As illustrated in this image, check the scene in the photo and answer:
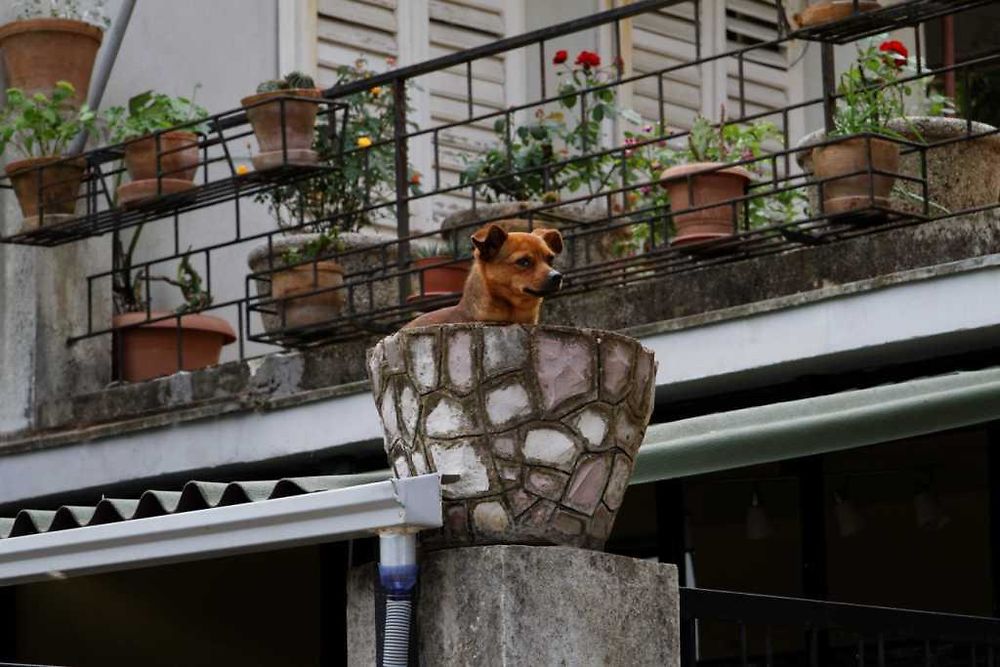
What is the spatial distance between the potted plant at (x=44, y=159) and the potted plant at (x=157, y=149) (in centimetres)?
22

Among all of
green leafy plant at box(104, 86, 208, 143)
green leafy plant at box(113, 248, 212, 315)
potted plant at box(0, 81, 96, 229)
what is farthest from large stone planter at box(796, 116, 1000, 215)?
potted plant at box(0, 81, 96, 229)

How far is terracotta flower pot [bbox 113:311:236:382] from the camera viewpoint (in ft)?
33.6

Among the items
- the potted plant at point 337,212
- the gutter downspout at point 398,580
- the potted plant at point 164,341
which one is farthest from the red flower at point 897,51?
the gutter downspout at point 398,580

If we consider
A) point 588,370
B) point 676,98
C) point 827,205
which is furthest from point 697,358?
point 676,98

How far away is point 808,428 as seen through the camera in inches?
202

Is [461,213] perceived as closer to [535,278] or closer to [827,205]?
[827,205]

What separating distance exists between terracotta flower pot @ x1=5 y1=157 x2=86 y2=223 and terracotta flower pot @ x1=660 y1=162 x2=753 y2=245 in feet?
9.90

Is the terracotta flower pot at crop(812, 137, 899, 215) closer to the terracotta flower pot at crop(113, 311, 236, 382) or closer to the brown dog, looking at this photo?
the brown dog

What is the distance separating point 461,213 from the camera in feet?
32.0

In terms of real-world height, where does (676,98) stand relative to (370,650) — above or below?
above

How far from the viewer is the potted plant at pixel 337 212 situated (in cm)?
961

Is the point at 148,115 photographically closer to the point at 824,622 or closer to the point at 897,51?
the point at 897,51

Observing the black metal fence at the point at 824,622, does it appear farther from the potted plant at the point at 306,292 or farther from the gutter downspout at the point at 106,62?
the gutter downspout at the point at 106,62

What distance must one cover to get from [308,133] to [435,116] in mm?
2185
